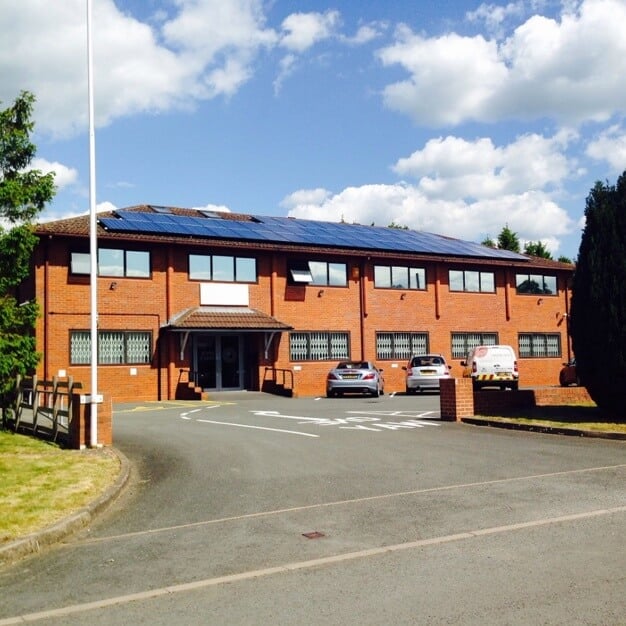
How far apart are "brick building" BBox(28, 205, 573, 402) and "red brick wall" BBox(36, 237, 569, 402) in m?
0.05

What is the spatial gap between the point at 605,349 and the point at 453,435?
145 inches

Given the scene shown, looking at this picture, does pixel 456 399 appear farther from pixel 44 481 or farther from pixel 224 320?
pixel 224 320

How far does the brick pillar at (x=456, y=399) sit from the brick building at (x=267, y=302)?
1232cm

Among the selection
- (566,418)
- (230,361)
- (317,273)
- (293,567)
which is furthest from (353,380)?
(293,567)

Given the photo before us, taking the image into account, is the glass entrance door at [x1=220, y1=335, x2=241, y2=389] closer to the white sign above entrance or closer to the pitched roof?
the white sign above entrance

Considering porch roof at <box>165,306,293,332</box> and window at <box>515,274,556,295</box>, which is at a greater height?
window at <box>515,274,556,295</box>

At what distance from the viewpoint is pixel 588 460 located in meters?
10.9

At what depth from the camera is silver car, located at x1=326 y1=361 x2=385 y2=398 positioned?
27.3m

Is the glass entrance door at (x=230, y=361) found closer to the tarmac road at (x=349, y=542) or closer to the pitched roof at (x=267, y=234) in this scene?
Answer: the pitched roof at (x=267, y=234)

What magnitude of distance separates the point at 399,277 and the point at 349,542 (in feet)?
90.8

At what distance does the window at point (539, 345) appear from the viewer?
A: 36.5m

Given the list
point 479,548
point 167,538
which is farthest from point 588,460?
point 167,538

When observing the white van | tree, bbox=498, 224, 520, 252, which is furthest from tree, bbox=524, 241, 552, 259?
the white van

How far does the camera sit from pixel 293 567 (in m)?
5.77
